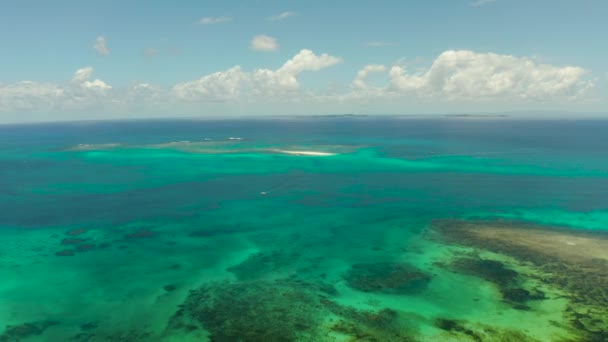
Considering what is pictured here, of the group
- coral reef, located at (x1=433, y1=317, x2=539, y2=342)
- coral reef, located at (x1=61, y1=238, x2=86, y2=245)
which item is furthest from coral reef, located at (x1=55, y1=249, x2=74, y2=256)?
coral reef, located at (x1=433, y1=317, x2=539, y2=342)

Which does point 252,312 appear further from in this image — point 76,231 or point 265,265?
point 76,231

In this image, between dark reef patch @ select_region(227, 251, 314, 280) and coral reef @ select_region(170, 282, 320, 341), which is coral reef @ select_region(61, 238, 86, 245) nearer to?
dark reef patch @ select_region(227, 251, 314, 280)

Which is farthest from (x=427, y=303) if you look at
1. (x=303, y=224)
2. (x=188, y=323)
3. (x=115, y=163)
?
(x=115, y=163)

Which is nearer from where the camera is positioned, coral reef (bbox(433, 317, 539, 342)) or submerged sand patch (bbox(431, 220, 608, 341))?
coral reef (bbox(433, 317, 539, 342))

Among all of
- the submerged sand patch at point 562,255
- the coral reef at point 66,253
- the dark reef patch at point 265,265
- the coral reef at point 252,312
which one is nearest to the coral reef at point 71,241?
the coral reef at point 66,253

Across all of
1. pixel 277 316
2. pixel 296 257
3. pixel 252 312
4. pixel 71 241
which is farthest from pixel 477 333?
pixel 71 241

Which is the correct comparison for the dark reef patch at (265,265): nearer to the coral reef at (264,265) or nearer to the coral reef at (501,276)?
the coral reef at (264,265)
